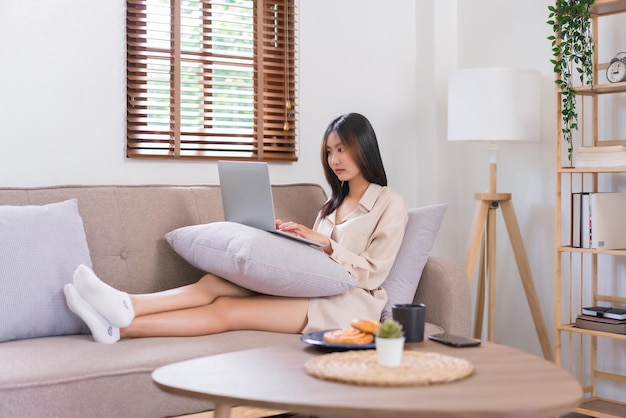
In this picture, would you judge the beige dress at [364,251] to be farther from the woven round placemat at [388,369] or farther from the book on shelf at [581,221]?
the woven round placemat at [388,369]

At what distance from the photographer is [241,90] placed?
3.62 meters

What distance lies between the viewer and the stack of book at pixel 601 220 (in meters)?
3.09

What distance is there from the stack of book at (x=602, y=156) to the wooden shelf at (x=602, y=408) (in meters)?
0.94

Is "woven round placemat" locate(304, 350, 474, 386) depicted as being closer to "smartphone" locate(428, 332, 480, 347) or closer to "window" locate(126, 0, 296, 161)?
"smartphone" locate(428, 332, 480, 347)

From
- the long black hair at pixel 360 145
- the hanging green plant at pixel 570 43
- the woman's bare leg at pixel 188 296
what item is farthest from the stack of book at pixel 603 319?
the woman's bare leg at pixel 188 296

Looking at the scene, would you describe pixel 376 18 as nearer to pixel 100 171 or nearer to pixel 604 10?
pixel 604 10

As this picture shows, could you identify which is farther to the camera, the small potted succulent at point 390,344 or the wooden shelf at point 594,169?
the wooden shelf at point 594,169

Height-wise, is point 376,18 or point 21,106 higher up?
point 376,18

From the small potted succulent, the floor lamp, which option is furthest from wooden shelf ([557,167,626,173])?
the small potted succulent

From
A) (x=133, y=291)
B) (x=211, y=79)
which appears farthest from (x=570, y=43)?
(x=133, y=291)

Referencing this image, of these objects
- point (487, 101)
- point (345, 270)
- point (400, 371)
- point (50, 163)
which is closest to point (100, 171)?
point (50, 163)

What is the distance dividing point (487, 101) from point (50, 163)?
1758mm

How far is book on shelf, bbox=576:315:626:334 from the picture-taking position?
3.00 metres

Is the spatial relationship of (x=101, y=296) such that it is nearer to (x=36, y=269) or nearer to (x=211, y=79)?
(x=36, y=269)
